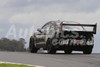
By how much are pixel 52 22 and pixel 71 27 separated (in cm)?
119

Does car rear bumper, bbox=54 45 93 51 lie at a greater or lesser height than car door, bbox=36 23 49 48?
lesser

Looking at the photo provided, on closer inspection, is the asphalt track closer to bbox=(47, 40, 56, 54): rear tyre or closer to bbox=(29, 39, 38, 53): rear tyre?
bbox=(47, 40, 56, 54): rear tyre

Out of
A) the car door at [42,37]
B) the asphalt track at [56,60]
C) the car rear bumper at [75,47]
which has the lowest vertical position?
the asphalt track at [56,60]

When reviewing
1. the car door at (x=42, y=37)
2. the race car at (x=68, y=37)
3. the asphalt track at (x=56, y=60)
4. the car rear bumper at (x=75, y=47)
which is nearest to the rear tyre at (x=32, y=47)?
the car door at (x=42, y=37)

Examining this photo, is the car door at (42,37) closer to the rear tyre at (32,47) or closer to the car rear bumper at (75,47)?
the rear tyre at (32,47)

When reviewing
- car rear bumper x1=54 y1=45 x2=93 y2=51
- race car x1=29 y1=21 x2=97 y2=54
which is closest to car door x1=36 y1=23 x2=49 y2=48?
race car x1=29 y1=21 x2=97 y2=54

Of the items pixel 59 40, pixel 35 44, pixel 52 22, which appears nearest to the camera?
pixel 59 40

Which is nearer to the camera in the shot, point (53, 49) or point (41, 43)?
point (53, 49)

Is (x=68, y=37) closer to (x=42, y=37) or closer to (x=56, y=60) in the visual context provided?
(x=42, y=37)

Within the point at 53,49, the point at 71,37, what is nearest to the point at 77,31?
the point at 71,37

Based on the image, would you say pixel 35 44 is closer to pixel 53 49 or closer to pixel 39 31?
pixel 39 31

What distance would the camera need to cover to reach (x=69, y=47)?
16469mm

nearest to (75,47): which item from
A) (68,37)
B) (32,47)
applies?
(68,37)

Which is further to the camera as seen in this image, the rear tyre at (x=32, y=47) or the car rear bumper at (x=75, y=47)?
the rear tyre at (x=32, y=47)
